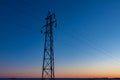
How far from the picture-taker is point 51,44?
4856cm

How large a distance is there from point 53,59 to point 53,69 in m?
1.52

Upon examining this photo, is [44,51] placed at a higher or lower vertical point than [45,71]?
higher

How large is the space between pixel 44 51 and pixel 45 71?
309cm

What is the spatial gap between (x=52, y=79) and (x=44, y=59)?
328 centimetres

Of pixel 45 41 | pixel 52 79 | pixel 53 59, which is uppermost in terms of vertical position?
pixel 45 41

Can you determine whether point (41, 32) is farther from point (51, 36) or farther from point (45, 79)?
point (45, 79)

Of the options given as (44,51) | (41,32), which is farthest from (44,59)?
(41,32)

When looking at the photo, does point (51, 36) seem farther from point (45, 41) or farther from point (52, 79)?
point (52, 79)

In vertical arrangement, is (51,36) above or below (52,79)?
above

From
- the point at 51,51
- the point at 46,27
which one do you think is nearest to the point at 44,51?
the point at 51,51

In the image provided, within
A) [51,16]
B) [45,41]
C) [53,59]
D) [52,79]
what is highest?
[51,16]

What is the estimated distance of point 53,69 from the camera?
47.4 meters

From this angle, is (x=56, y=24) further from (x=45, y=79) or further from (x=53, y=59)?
(x=45, y=79)

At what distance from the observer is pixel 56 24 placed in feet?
159
